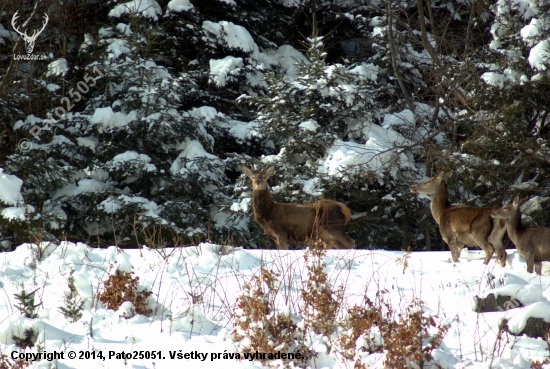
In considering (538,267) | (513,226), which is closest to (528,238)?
(513,226)

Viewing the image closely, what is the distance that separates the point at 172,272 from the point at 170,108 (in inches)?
387

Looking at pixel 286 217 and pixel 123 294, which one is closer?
pixel 123 294

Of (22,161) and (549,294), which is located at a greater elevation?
(22,161)

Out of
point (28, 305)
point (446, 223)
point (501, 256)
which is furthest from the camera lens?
point (446, 223)

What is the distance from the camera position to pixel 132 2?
1700 centimetres

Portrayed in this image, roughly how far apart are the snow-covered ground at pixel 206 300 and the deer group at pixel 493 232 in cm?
46

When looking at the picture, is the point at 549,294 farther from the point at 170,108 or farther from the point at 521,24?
the point at 170,108

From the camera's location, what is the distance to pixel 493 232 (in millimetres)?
8125

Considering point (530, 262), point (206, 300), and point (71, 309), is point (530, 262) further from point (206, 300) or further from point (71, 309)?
point (71, 309)

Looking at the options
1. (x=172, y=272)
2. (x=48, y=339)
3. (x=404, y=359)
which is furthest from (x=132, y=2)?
(x=404, y=359)

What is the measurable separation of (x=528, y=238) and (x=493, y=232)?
49 cm

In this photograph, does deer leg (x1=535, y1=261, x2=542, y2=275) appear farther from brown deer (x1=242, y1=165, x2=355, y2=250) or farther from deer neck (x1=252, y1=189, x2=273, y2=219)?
deer neck (x1=252, y1=189, x2=273, y2=219)

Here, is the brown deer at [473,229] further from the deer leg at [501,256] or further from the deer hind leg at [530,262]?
the deer hind leg at [530,262]

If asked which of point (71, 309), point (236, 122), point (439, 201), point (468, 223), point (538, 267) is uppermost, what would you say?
point (236, 122)
